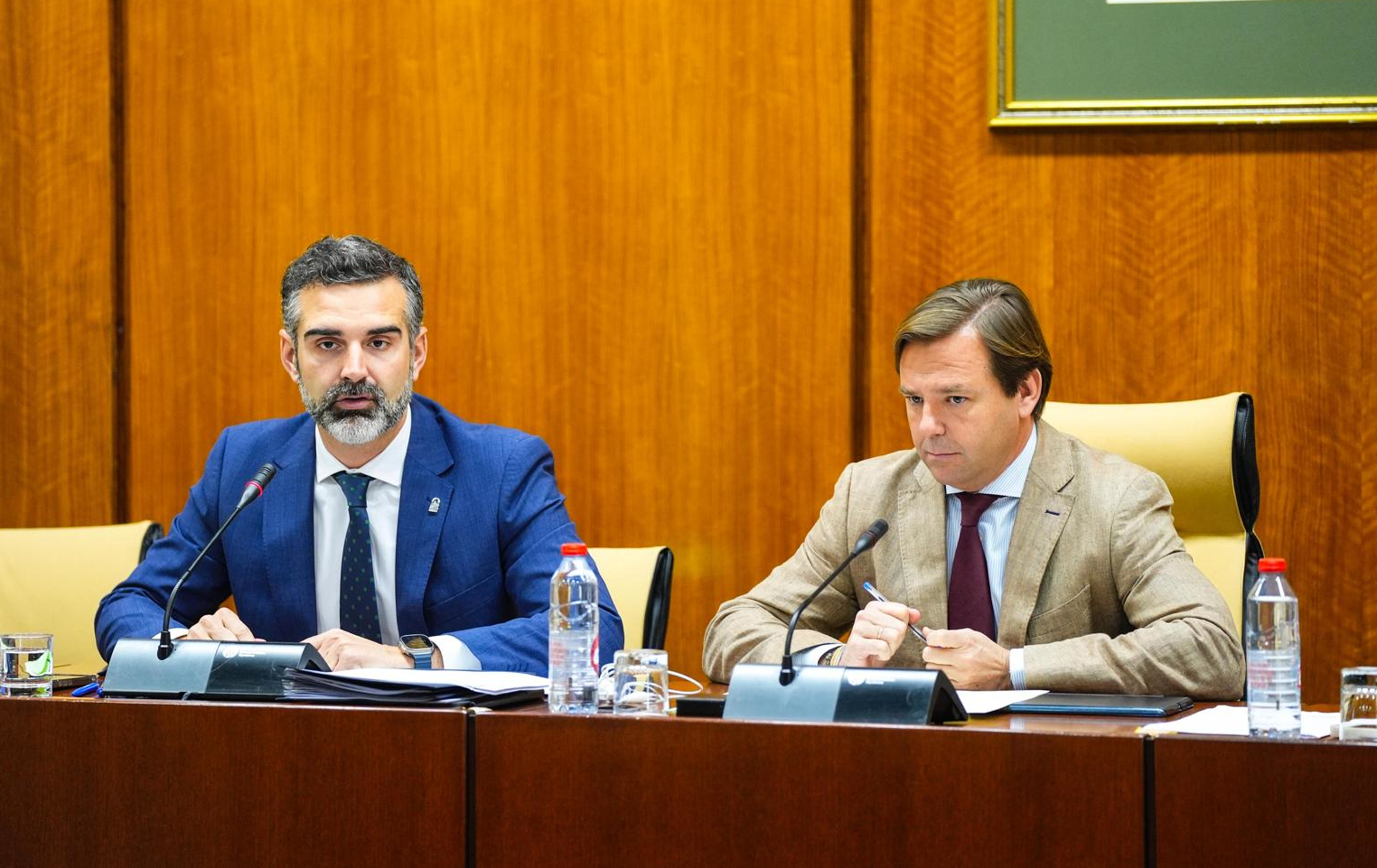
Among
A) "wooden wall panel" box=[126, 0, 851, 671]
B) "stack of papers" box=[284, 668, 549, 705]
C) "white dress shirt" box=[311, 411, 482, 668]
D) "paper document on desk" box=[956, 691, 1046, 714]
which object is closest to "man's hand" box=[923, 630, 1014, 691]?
"paper document on desk" box=[956, 691, 1046, 714]

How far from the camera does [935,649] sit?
2.21 meters

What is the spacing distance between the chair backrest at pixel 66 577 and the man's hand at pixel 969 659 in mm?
1957

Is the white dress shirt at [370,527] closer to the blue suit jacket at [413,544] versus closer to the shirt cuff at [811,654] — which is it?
the blue suit jacket at [413,544]

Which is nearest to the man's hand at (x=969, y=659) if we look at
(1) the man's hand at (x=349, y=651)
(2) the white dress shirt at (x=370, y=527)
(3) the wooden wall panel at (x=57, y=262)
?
(1) the man's hand at (x=349, y=651)

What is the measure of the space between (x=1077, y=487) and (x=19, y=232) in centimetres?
302

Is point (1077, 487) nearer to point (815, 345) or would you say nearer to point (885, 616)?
point (885, 616)

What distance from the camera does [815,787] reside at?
162cm

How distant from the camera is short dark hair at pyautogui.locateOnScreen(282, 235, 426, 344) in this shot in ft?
8.84

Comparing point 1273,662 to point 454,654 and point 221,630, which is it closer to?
point 454,654

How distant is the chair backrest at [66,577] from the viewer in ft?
10.6

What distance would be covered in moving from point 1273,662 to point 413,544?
1570 millimetres

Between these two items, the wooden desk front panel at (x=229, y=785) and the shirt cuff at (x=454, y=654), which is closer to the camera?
the wooden desk front panel at (x=229, y=785)

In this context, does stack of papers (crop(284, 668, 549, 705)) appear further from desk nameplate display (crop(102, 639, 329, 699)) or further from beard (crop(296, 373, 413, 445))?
beard (crop(296, 373, 413, 445))

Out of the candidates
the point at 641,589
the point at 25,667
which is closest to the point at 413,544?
the point at 641,589
